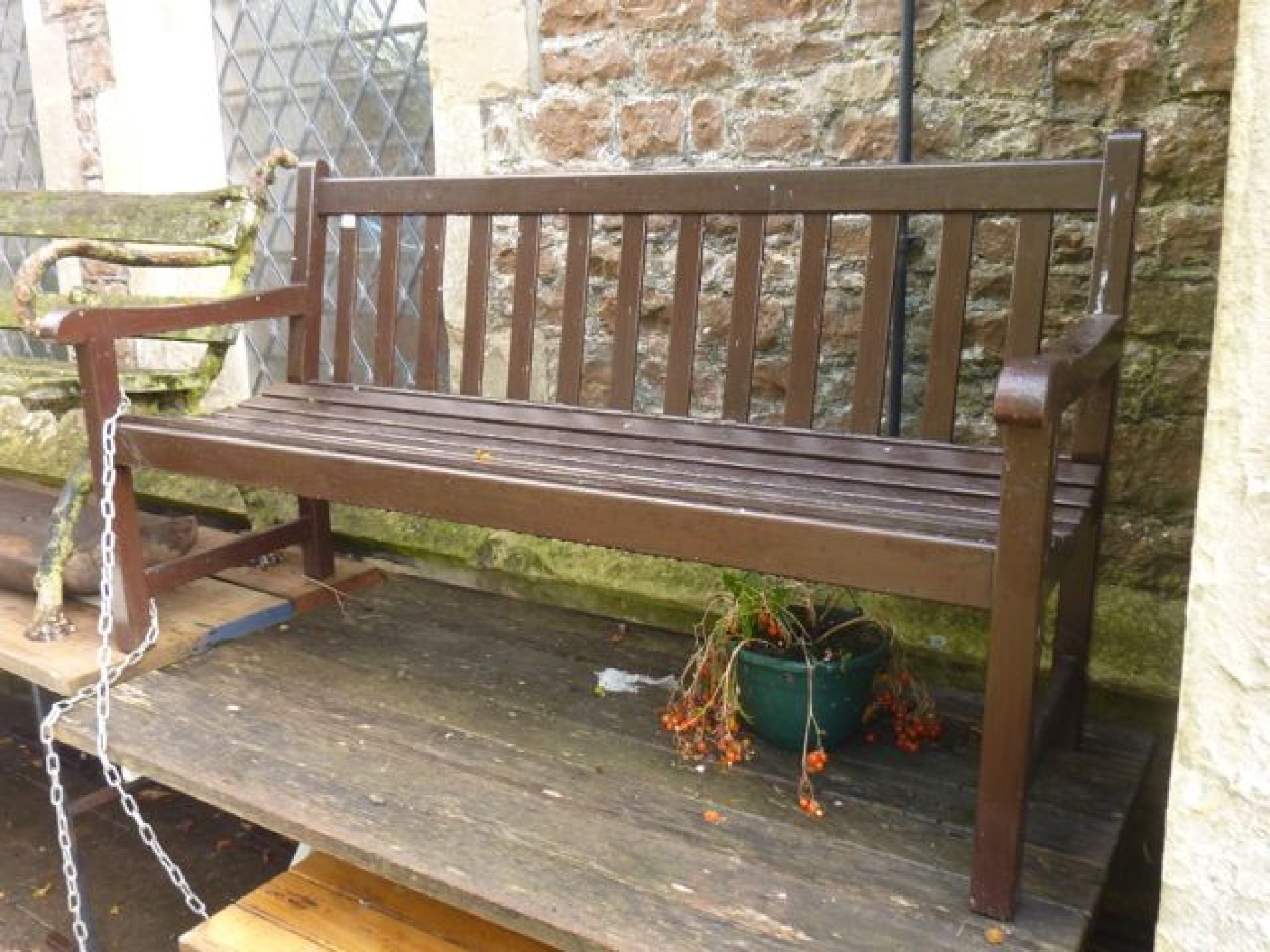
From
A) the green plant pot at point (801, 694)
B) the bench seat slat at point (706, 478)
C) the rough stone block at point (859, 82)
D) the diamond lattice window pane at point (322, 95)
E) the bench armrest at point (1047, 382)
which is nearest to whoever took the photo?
the bench armrest at point (1047, 382)

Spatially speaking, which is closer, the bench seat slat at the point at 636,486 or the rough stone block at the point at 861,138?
the bench seat slat at the point at 636,486

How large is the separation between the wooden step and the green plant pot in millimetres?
504

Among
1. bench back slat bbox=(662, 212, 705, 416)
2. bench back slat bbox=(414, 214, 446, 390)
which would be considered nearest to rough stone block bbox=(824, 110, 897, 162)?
bench back slat bbox=(662, 212, 705, 416)

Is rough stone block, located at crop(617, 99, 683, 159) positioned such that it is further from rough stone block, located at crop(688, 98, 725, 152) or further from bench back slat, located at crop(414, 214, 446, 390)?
bench back slat, located at crop(414, 214, 446, 390)

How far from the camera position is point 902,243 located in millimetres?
2150

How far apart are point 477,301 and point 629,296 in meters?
0.37

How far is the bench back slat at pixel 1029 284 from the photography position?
6.30 ft

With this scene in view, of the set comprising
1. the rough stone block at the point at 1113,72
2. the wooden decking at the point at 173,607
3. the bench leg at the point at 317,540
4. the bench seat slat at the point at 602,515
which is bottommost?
the wooden decking at the point at 173,607

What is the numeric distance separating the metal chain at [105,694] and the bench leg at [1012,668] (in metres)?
1.30

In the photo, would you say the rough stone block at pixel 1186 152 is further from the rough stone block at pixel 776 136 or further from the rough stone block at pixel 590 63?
the rough stone block at pixel 590 63

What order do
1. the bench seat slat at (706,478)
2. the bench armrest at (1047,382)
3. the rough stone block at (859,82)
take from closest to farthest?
1. the bench armrest at (1047,382)
2. the bench seat slat at (706,478)
3. the rough stone block at (859,82)

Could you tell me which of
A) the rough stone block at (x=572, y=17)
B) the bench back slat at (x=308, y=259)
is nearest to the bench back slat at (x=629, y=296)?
the rough stone block at (x=572, y=17)

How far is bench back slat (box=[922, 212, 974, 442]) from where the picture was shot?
6.59 ft

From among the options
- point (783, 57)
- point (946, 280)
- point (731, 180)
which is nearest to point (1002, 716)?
point (946, 280)
